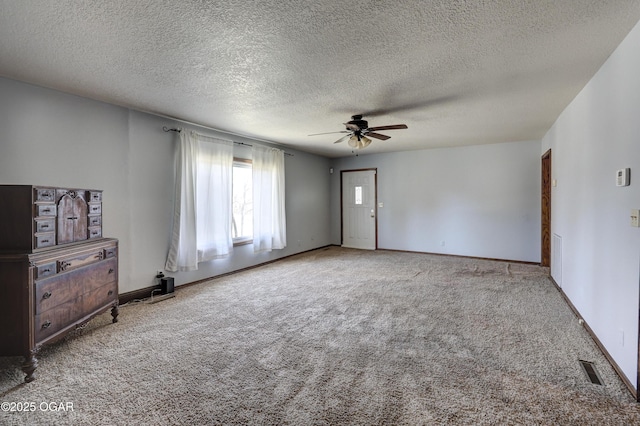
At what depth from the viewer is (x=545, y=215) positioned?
18.7ft

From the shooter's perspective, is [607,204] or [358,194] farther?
[358,194]

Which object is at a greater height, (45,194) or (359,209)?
(45,194)

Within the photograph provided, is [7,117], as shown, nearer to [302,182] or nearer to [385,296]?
[385,296]

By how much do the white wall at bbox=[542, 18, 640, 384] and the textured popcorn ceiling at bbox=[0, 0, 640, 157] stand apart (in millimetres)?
263

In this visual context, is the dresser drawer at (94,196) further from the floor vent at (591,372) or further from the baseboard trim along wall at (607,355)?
the baseboard trim along wall at (607,355)

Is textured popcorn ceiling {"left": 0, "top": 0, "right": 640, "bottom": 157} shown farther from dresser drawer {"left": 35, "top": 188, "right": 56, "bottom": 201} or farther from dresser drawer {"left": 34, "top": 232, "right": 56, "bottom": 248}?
dresser drawer {"left": 34, "top": 232, "right": 56, "bottom": 248}

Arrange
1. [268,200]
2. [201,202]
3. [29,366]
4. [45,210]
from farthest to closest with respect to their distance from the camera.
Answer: [268,200] → [201,202] → [45,210] → [29,366]

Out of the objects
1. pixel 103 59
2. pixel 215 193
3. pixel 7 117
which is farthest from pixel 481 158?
pixel 7 117

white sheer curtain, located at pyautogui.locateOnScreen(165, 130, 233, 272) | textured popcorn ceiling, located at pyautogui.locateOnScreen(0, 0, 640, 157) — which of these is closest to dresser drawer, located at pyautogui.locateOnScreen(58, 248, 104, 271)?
white sheer curtain, located at pyautogui.locateOnScreen(165, 130, 233, 272)

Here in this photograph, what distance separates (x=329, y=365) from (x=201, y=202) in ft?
10.9

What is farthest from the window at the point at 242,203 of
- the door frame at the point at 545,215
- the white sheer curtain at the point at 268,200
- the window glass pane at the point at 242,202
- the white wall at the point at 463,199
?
the door frame at the point at 545,215

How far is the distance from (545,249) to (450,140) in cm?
278

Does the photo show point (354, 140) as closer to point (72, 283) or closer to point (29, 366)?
point (72, 283)

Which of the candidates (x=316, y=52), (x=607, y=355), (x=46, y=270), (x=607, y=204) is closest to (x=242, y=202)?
(x=46, y=270)
